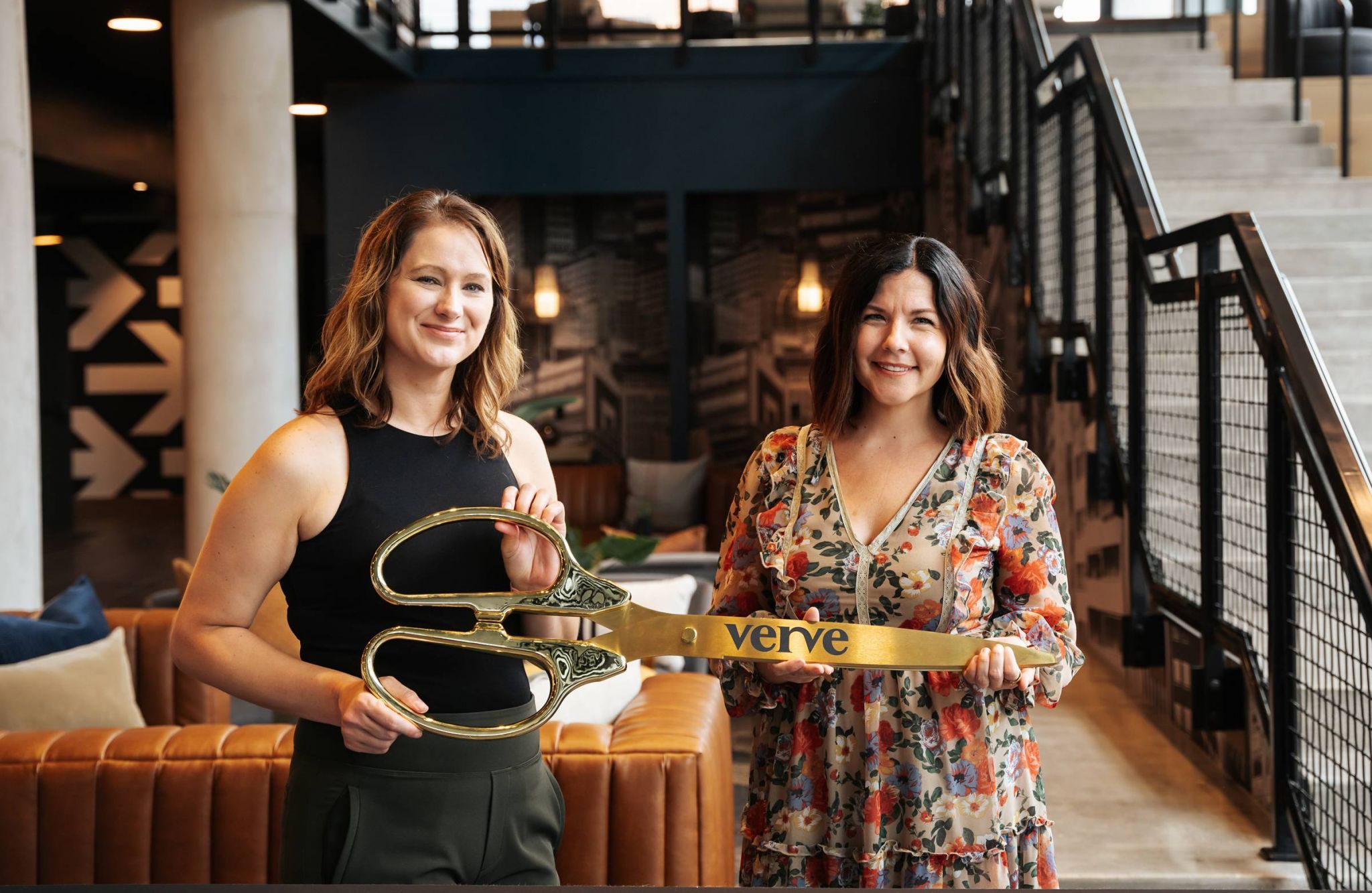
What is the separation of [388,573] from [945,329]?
2.50ft

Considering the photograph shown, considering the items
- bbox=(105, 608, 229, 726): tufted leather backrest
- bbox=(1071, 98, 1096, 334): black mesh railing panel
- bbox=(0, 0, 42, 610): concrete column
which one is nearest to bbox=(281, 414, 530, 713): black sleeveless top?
bbox=(105, 608, 229, 726): tufted leather backrest

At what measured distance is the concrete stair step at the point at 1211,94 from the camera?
6.49m

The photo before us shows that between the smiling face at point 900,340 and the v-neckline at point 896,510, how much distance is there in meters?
0.09

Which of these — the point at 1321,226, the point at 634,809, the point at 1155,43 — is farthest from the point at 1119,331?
the point at 1155,43

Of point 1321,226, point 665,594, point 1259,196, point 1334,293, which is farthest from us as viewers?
point 1259,196

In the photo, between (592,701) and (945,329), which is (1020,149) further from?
(945,329)

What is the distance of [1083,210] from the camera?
A: 17.1ft

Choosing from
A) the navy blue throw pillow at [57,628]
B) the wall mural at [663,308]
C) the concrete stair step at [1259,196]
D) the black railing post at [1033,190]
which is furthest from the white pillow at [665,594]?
the wall mural at [663,308]

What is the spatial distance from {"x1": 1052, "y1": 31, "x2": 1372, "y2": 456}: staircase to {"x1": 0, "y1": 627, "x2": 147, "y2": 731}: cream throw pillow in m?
3.68

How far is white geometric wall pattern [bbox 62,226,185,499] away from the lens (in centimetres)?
1387

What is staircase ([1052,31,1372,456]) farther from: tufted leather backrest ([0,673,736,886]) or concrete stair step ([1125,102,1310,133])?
tufted leather backrest ([0,673,736,886])

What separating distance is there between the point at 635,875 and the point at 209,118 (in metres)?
4.85

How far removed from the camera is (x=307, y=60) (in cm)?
778

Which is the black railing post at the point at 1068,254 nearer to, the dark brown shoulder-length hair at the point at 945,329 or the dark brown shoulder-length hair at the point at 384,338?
the dark brown shoulder-length hair at the point at 945,329
